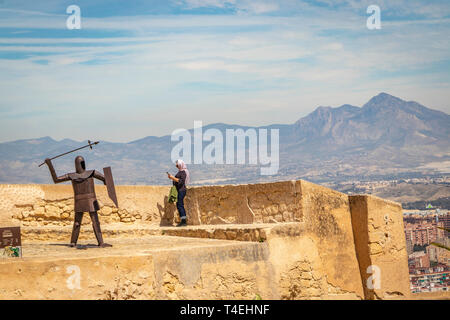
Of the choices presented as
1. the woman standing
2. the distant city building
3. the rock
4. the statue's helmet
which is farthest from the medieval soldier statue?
the distant city building

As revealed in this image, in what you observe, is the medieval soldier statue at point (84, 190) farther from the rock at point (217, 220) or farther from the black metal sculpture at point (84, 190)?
the rock at point (217, 220)

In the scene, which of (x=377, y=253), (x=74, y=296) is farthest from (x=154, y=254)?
(x=377, y=253)

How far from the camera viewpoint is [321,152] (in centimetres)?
12000

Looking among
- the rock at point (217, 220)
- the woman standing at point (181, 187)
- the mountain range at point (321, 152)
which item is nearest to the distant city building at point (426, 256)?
the rock at point (217, 220)

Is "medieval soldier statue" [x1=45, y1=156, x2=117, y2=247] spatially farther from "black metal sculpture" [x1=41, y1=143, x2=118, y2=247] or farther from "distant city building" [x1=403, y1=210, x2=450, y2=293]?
"distant city building" [x1=403, y1=210, x2=450, y2=293]

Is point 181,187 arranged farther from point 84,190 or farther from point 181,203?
point 84,190

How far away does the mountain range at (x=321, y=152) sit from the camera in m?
57.2

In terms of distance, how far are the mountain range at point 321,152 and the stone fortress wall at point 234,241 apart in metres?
28.3

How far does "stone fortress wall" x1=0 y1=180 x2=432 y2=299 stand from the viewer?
28.9 feet

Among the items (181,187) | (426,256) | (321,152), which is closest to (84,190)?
(181,187)

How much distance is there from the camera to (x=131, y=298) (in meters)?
8.65

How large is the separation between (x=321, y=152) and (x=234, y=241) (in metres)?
110

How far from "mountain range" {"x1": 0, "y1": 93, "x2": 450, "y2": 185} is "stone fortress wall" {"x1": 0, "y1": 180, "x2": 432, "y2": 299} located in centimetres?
2834

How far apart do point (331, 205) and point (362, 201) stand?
72 centimetres
